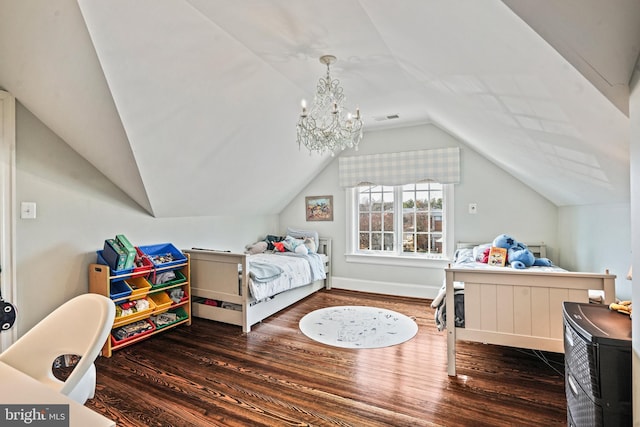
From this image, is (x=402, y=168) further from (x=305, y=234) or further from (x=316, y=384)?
(x=316, y=384)

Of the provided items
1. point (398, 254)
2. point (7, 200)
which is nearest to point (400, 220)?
point (398, 254)

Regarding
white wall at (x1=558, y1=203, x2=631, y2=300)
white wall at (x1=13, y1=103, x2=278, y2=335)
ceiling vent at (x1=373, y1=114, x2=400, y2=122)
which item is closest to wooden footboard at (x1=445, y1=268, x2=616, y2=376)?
white wall at (x1=558, y1=203, x2=631, y2=300)

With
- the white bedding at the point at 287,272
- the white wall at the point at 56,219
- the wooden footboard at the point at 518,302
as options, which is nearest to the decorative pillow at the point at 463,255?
the wooden footboard at the point at 518,302

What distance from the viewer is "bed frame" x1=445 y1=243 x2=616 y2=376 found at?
78.0 inches

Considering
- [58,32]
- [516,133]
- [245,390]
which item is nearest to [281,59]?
[58,32]

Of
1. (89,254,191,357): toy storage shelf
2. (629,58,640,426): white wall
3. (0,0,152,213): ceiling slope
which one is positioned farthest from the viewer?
(89,254,191,357): toy storage shelf

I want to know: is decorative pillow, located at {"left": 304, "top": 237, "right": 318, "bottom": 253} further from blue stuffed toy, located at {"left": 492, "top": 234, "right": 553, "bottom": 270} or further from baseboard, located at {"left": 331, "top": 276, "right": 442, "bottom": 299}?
blue stuffed toy, located at {"left": 492, "top": 234, "right": 553, "bottom": 270}

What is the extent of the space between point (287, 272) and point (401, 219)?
1888 millimetres

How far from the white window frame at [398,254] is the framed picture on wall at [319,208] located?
299 mm

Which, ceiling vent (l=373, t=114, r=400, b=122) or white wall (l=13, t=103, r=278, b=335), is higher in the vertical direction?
ceiling vent (l=373, t=114, r=400, b=122)

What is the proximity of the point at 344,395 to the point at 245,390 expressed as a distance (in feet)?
2.14

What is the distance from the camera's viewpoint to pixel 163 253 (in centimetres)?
326

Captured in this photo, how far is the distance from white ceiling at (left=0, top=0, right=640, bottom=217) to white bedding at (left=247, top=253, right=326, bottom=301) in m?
1.22

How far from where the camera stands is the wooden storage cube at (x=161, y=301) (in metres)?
2.87
